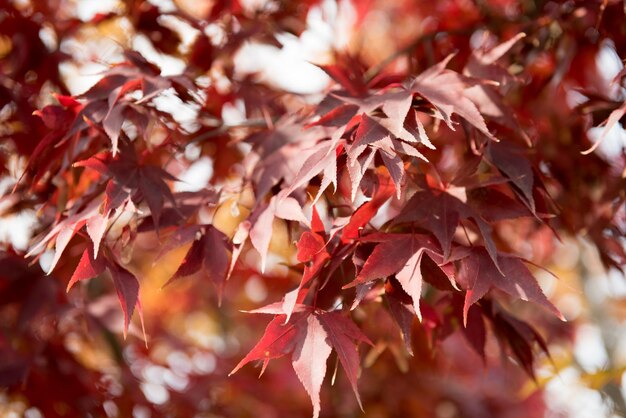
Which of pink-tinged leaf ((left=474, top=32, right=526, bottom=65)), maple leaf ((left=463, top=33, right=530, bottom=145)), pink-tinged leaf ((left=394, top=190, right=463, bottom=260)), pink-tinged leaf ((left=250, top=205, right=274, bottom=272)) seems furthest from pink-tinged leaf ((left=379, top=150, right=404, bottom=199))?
pink-tinged leaf ((left=474, top=32, right=526, bottom=65))

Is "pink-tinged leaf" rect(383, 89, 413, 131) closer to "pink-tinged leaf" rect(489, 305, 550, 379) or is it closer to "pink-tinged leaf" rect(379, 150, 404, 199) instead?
"pink-tinged leaf" rect(379, 150, 404, 199)

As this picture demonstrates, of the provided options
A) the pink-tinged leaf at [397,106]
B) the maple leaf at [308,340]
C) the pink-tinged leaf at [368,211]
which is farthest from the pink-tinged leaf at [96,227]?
the pink-tinged leaf at [397,106]

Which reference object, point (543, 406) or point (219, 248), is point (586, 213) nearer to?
point (219, 248)

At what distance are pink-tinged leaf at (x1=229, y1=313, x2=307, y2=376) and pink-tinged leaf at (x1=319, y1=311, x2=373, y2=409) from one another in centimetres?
4

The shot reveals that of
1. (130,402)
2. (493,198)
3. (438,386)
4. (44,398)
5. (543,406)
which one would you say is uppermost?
(493,198)

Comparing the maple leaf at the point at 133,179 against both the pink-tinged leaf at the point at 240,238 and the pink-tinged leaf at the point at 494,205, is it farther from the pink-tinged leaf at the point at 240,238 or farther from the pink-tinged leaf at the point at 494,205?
the pink-tinged leaf at the point at 494,205

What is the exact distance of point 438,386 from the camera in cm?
379

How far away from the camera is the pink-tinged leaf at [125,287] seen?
4.28 ft

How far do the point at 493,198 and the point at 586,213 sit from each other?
906mm

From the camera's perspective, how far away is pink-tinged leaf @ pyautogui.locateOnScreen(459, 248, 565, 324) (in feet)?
3.84

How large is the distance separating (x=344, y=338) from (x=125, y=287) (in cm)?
42

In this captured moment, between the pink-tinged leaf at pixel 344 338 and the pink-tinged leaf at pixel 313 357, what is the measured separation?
0.05 feet

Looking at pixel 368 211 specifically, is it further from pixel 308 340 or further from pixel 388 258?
pixel 308 340

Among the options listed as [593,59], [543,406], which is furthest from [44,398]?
[543,406]
